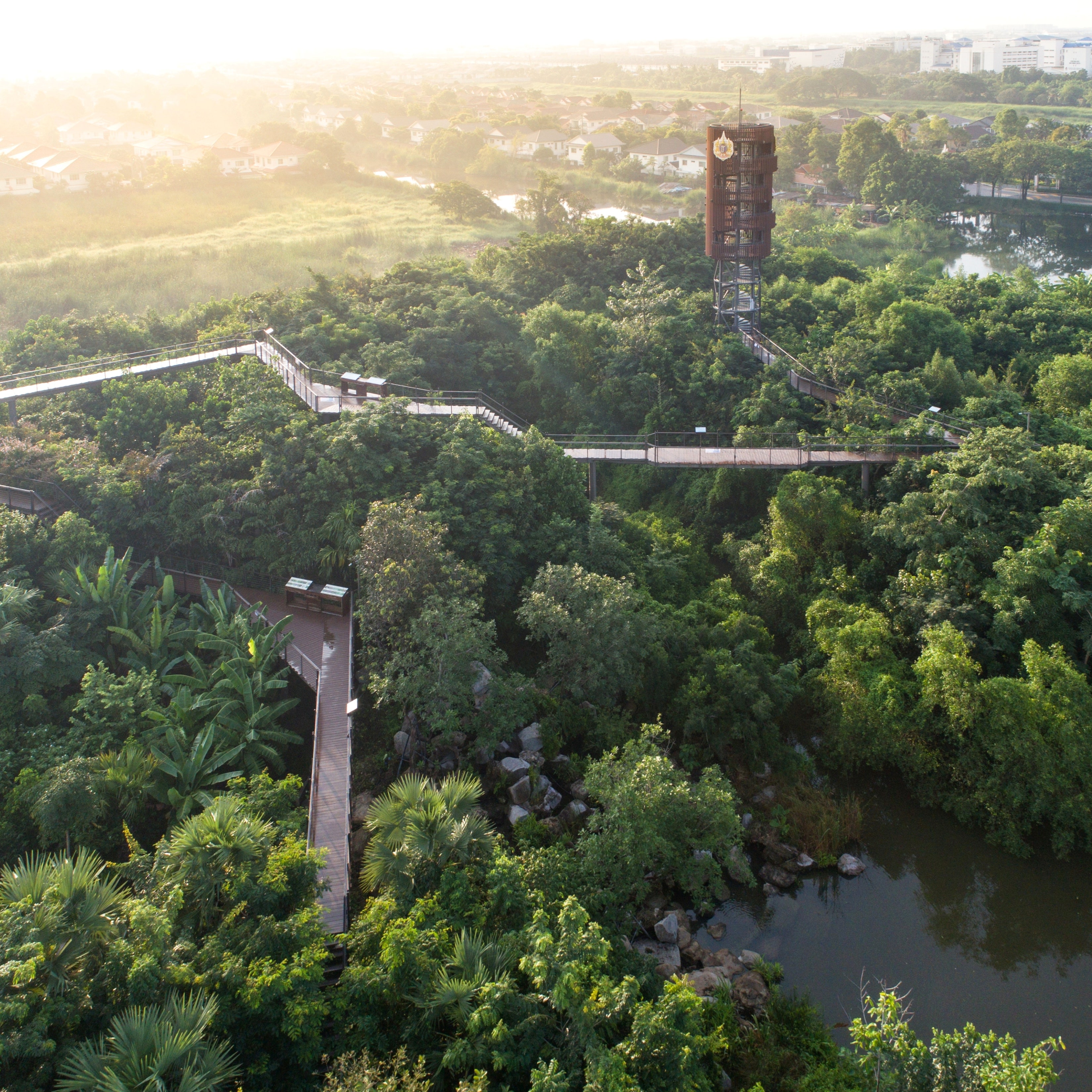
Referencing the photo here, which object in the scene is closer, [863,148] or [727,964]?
[727,964]

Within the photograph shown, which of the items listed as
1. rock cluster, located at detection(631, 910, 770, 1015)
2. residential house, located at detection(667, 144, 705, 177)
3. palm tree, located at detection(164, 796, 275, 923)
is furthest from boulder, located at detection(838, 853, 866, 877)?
residential house, located at detection(667, 144, 705, 177)

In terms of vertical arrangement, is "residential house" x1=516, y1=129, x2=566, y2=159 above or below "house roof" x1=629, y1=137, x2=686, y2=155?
above

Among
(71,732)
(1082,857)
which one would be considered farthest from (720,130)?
(71,732)

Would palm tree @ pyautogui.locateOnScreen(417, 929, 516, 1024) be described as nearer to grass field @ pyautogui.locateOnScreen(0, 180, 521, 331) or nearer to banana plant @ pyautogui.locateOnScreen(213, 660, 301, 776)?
banana plant @ pyautogui.locateOnScreen(213, 660, 301, 776)

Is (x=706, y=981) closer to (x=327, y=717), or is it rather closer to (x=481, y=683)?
(x=481, y=683)

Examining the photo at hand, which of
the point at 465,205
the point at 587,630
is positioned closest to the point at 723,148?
the point at 587,630

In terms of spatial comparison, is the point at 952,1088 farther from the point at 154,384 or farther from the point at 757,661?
the point at 154,384

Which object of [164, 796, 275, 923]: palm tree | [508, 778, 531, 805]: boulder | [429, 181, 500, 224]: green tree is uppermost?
[429, 181, 500, 224]: green tree
